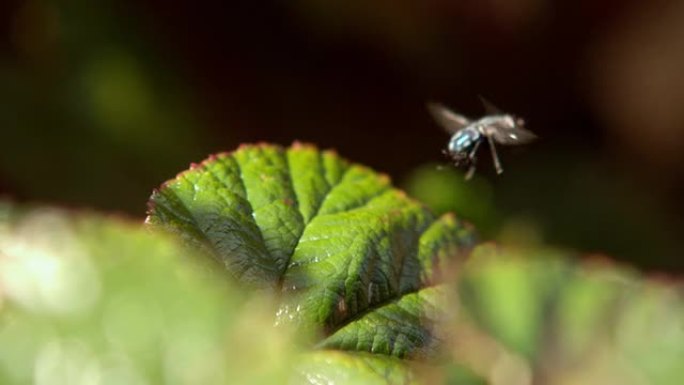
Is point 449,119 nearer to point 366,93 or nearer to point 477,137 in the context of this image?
point 477,137

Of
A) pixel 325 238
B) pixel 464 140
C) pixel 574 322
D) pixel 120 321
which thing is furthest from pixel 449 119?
pixel 120 321

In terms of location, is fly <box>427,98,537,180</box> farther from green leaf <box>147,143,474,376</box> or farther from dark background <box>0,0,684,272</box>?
dark background <box>0,0,684,272</box>

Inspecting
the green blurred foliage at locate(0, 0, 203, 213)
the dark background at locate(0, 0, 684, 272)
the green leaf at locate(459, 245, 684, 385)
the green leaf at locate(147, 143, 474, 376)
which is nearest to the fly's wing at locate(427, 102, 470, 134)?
the green leaf at locate(147, 143, 474, 376)

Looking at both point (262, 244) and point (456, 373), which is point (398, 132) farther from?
point (456, 373)

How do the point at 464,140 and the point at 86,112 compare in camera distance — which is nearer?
the point at 464,140

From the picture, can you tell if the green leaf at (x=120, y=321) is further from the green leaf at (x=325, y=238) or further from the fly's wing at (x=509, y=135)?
the fly's wing at (x=509, y=135)
